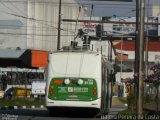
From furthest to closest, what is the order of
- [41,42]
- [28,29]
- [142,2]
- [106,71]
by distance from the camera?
[41,42], [28,29], [106,71], [142,2]

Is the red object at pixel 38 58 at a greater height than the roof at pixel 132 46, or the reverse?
the roof at pixel 132 46

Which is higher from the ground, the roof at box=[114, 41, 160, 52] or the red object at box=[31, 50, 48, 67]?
the roof at box=[114, 41, 160, 52]

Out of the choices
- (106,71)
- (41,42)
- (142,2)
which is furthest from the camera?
(41,42)

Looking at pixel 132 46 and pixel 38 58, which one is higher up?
pixel 132 46

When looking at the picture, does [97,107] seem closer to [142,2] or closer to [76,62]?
[76,62]

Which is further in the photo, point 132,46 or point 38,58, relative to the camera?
point 132,46

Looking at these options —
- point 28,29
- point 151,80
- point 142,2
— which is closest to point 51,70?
point 151,80

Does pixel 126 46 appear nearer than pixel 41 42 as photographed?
No

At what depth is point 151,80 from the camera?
88.0 ft

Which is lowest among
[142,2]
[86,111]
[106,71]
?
[86,111]

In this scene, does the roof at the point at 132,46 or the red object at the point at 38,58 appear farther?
the roof at the point at 132,46

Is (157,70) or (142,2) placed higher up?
(142,2)

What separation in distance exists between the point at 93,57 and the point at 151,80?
2968mm

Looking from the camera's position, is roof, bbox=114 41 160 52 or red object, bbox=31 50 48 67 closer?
red object, bbox=31 50 48 67
